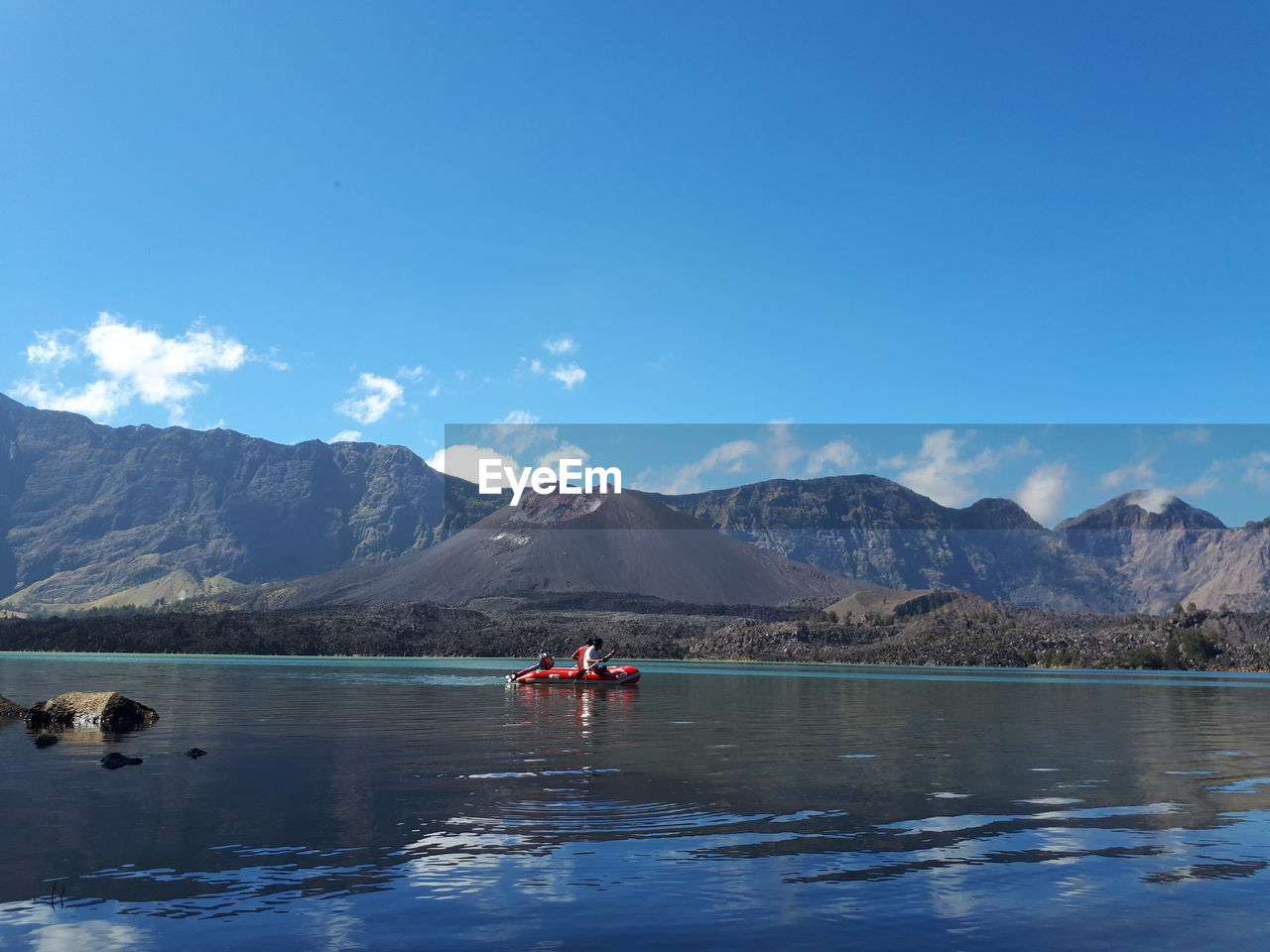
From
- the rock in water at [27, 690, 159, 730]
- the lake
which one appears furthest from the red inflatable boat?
the rock in water at [27, 690, 159, 730]

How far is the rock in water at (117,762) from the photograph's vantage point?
1082 inches

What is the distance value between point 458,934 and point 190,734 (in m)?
29.6

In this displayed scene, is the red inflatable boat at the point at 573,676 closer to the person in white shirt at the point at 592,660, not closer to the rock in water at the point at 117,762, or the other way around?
the person in white shirt at the point at 592,660

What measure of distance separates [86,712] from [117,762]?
14117 millimetres

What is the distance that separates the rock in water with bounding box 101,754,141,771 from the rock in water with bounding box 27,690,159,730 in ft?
40.1

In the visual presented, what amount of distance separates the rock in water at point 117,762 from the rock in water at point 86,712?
12224 mm

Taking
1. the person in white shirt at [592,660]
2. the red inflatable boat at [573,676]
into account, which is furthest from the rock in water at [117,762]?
the red inflatable boat at [573,676]

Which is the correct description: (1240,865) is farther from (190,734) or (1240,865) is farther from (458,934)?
(190,734)

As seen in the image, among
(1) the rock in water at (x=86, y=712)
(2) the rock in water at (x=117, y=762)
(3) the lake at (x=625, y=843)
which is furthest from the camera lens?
(1) the rock in water at (x=86, y=712)

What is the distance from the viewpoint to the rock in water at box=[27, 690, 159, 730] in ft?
130

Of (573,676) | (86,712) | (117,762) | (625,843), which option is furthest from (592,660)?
(625,843)

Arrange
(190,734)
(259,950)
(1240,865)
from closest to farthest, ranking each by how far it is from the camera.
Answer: (259,950)
(1240,865)
(190,734)

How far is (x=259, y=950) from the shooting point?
1210 centimetres

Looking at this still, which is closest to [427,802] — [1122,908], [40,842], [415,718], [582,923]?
[40,842]
